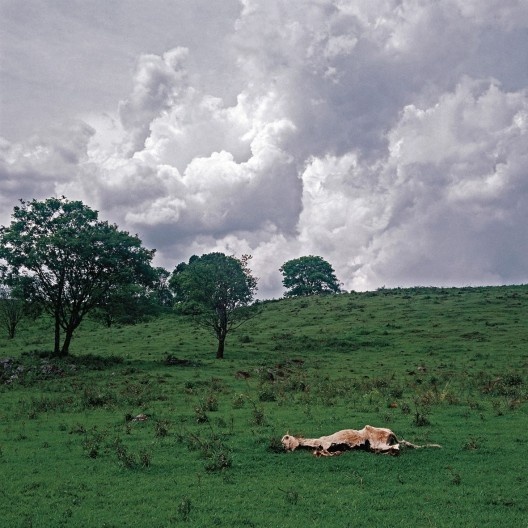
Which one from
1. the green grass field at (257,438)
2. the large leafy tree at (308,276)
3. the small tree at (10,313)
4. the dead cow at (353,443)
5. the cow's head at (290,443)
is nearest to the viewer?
the green grass field at (257,438)

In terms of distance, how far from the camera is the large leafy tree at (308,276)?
116 meters

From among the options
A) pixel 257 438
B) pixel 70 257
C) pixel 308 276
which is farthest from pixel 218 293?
pixel 308 276

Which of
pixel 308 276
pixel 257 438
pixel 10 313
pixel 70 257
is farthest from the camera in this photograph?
pixel 308 276

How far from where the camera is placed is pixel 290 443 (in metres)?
14.6

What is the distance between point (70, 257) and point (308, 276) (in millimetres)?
79965

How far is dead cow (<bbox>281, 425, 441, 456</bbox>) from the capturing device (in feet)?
45.7

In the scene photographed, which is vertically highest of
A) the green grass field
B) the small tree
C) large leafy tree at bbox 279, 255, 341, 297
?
large leafy tree at bbox 279, 255, 341, 297

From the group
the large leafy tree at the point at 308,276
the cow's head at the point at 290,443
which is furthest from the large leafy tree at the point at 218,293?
the large leafy tree at the point at 308,276

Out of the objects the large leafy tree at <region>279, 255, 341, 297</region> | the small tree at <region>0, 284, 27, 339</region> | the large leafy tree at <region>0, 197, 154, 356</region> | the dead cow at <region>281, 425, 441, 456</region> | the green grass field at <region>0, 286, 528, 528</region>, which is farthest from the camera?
the large leafy tree at <region>279, 255, 341, 297</region>

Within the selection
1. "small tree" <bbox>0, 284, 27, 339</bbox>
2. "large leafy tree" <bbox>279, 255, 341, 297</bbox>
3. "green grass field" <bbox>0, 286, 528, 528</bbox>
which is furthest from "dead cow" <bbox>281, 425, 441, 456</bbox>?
"large leafy tree" <bbox>279, 255, 341, 297</bbox>

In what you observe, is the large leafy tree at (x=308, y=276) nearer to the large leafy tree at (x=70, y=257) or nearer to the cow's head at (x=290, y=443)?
the large leafy tree at (x=70, y=257)

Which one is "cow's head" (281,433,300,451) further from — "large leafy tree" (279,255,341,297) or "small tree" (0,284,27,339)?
"large leafy tree" (279,255,341,297)

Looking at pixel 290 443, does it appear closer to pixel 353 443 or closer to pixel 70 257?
pixel 353 443

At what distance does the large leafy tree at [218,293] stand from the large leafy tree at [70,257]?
4424 mm
